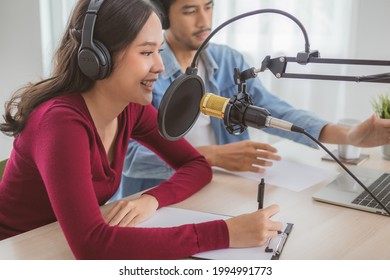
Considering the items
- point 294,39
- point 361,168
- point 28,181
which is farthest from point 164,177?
point 294,39

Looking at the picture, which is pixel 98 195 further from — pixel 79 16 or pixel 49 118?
pixel 79 16

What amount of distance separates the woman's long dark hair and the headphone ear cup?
0.10 feet

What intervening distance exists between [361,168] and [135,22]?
2.41ft

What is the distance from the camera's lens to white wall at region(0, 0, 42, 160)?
2.45m

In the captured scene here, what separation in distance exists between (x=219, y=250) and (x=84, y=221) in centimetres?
25

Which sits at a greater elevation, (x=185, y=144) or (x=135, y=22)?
(x=135, y=22)

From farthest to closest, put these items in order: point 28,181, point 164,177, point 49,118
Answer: point 164,177
point 28,181
point 49,118

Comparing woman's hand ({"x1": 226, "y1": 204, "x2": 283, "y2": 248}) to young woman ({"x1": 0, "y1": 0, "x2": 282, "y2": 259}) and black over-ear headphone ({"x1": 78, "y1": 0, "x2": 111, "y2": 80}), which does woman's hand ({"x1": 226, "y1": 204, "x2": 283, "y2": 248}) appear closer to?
young woman ({"x1": 0, "y1": 0, "x2": 282, "y2": 259})

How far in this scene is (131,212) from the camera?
100 centimetres

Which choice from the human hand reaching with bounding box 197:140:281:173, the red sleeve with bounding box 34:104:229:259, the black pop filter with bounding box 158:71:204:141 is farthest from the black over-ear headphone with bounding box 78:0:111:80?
the human hand reaching with bounding box 197:140:281:173

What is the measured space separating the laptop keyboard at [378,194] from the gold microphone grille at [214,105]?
45cm

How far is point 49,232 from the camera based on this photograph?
97 centimetres

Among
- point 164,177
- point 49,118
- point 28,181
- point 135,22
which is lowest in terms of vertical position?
point 164,177

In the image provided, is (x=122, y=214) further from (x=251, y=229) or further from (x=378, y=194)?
(x=378, y=194)
